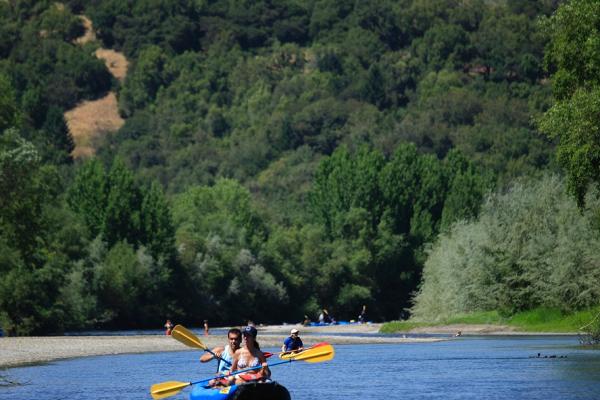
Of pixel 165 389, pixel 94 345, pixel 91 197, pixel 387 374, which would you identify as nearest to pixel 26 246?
pixel 94 345

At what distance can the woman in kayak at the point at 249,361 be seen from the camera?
35969mm

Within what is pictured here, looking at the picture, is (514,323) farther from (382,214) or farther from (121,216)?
(382,214)

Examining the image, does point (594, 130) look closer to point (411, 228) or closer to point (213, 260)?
point (213, 260)

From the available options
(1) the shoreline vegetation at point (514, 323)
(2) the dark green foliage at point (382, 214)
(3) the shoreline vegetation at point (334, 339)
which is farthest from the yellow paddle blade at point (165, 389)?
(2) the dark green foliage at point (382, 214)

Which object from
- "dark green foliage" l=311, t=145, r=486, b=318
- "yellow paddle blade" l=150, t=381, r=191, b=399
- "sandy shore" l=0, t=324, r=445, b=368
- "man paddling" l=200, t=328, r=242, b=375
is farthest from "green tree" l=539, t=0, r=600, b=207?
"dark green foliage" l=311, t=145, r=486, b=318

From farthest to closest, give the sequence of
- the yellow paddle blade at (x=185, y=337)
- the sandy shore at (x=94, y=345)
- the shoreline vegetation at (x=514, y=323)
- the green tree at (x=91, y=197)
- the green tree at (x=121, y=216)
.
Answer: the green tree at (x=91, y=197) → the green tree at (x=121, y=216) → the shoreline vegetation at (x=514, y=323) → the sandy shore at (x=94, y=345) → the yellow paddle blade at (x=185, y=337)

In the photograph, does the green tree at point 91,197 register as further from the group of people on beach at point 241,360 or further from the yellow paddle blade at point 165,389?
the group of people on beach at point 241,360

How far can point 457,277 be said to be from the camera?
286 ft

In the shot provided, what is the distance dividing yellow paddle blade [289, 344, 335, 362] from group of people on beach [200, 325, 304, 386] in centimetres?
280

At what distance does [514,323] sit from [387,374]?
2827cm

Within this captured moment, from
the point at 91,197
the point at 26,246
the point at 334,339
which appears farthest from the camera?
the point at 91,197

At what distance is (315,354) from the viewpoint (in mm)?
40188

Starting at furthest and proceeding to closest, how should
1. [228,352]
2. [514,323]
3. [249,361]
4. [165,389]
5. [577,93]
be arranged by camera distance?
[514,323] → [577,93] → [165,389] → [228,352] → [249,361]

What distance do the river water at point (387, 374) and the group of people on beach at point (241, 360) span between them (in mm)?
7472
